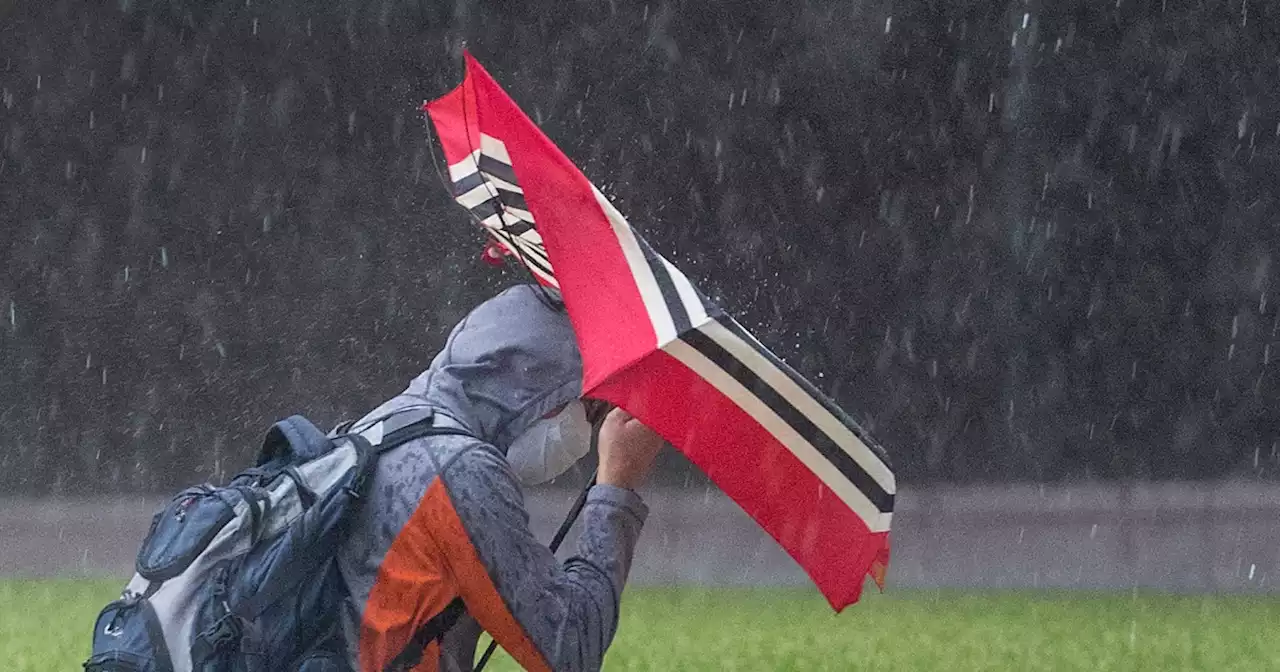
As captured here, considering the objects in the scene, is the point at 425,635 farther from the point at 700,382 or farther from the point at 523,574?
the point at 700,382

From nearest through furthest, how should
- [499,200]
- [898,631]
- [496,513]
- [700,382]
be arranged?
[700,382] → [496,513] → [499,200] → [898,631]

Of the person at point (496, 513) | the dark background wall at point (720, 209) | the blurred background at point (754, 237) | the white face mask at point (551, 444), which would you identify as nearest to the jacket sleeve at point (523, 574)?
the person at point (496, 513)

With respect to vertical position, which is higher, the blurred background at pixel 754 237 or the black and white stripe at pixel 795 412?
the black and white stripe at pixel 795 412

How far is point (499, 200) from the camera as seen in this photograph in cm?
271

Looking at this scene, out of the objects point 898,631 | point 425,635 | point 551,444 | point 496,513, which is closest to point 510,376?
point 551,444

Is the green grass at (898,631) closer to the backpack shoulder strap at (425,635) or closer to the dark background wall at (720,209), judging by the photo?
the dark background wall at (720,209)

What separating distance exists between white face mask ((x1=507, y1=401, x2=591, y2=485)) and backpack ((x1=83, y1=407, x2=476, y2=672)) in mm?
158

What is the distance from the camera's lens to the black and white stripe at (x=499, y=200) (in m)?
2.57

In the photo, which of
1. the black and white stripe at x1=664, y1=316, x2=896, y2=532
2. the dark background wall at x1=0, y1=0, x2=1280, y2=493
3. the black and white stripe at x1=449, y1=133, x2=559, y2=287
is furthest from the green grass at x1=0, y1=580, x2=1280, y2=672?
the black and white stripe at x1=664, y1=316, x2=896, y2=532

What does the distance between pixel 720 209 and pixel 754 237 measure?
0.23m

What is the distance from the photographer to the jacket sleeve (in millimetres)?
2396

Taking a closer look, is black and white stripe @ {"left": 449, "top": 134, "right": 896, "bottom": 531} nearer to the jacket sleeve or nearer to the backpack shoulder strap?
the jacket sleeve

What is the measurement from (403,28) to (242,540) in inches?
292

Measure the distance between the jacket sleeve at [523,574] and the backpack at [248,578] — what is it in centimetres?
12
